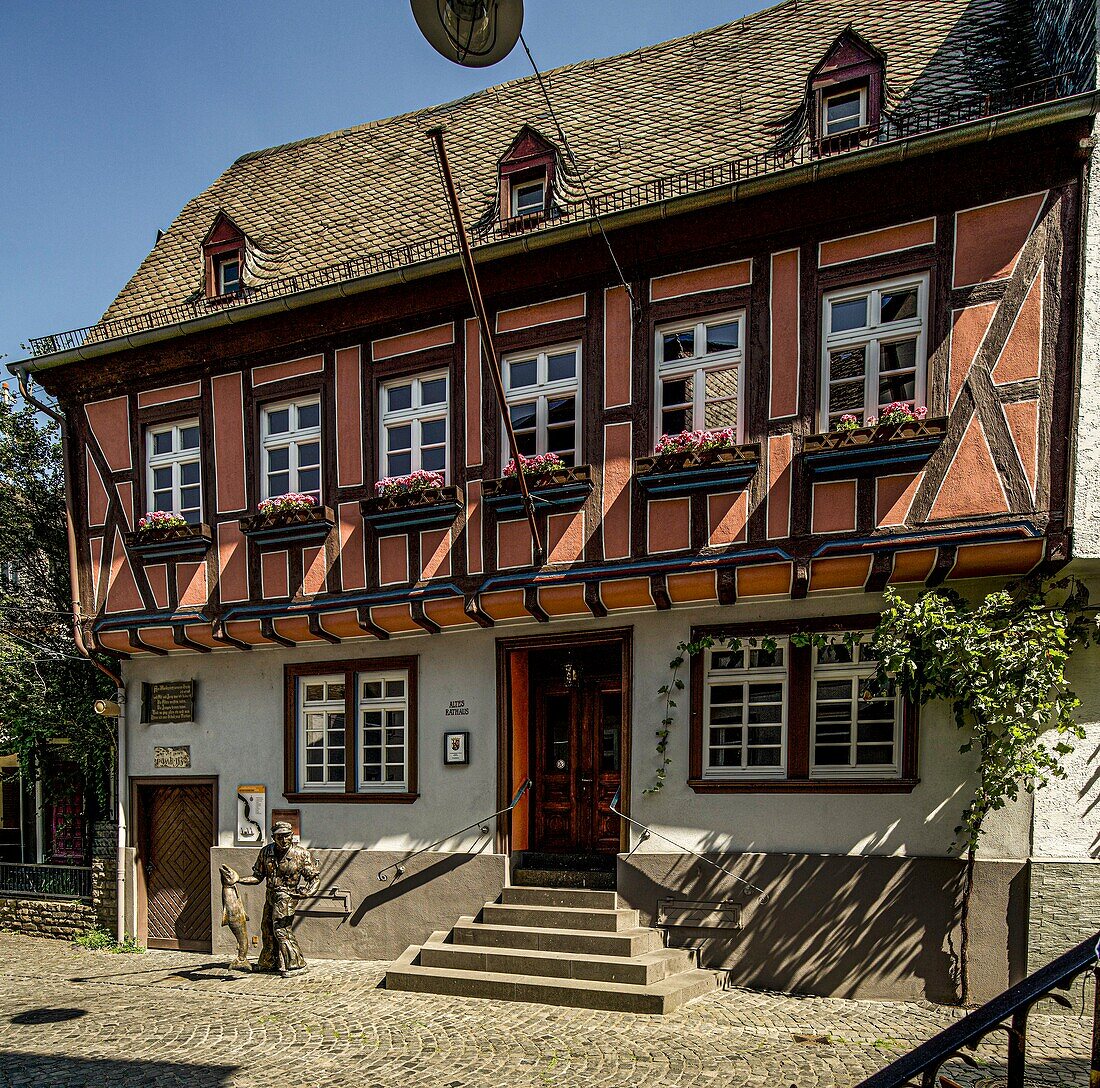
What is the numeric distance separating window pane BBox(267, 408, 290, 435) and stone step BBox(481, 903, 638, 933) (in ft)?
18.8

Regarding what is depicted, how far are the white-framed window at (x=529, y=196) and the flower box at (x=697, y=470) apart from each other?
Answer: 10.8 feet

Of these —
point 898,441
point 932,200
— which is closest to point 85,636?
point 898,441

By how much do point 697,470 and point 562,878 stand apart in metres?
4.16

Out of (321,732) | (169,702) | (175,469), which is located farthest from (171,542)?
(321,732)

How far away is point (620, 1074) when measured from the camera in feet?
23.4

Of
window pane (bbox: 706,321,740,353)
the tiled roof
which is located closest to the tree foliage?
the tiled roof

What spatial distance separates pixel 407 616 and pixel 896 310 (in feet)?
18.1

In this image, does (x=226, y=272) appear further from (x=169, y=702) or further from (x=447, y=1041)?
(x=447, y=1041)

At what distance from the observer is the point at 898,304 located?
912 cm

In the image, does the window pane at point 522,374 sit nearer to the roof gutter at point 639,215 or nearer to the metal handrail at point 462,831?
the roof gutter at point 639,215

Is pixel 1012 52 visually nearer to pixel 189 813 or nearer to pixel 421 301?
pixel 421 301

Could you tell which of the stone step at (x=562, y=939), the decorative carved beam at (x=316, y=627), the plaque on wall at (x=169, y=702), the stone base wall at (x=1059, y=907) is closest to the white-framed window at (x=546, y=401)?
the decorative carved beam at (x=316, y=627)

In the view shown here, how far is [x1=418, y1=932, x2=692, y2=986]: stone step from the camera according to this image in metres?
8.89

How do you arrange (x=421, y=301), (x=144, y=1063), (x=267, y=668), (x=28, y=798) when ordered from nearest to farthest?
(x=144, y=1063) < (x=421, y=301) < (x=267, y=668) < (x=28, y=798)
